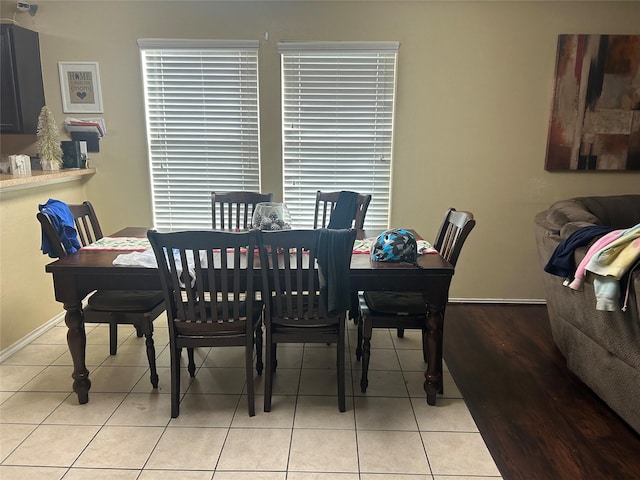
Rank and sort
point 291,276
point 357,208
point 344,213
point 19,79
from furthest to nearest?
point 19,79 < point 357,208 < point 344,213 < point 291,276

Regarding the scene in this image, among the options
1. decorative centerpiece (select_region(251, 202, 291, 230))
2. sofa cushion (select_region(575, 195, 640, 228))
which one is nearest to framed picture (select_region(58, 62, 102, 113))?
decorative centerpiece (select_region(251, 202, 291, 230))

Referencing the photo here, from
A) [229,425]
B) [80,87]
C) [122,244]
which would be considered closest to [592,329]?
[229,425]

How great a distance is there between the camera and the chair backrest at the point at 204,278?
1926 millimetres

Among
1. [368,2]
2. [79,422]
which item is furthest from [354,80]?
[79,422]

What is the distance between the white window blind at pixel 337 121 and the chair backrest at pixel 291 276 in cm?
138

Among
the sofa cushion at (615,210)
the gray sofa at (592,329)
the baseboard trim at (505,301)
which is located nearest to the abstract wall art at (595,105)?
the sofa cushion at (615,210)

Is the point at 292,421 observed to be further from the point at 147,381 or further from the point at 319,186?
the point at 319,186

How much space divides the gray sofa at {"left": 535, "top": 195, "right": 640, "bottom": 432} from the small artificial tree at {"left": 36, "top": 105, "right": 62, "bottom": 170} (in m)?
3.32

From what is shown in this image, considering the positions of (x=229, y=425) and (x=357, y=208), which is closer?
Result: (x=229, y=425)

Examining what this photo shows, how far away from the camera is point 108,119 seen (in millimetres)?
3521

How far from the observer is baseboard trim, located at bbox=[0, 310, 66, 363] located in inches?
110

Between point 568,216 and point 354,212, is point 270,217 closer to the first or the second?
point 354,212

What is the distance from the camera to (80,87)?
3451 millimetres

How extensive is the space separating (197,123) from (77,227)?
4.40 feet
